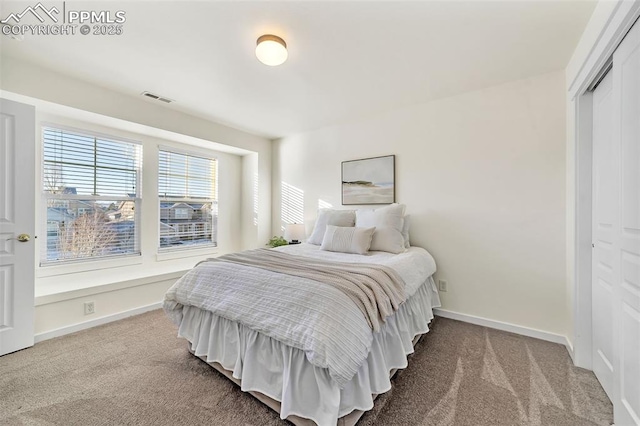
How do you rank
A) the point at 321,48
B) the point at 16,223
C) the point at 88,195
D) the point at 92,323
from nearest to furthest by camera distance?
1. the point at 321,48
2. the point at 16,223
3. the point at 92,323
4. the point at 88,195

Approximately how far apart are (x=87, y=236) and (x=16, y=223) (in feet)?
2.71

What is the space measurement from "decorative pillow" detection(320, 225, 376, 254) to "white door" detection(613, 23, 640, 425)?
5.50ft

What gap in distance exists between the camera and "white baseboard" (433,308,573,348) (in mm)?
2295

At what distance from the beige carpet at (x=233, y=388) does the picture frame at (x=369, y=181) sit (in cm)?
172

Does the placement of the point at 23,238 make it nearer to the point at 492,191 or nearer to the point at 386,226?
the point at 386,226

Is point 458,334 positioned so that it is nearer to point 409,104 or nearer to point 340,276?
point 340,276

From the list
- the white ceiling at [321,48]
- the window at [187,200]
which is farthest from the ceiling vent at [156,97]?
the window at [187,200]

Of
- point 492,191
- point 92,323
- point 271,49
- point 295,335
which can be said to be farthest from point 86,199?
point 492,191

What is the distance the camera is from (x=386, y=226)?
2750 mm

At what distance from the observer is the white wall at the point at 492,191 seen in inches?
92.7

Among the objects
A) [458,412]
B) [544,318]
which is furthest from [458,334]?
[458,412]

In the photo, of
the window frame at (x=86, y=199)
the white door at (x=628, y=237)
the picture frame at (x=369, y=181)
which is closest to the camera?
the white door at (x=628, y=237)

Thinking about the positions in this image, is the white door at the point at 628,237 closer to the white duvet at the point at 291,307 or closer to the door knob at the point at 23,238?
the white duvet at the point at 291,307

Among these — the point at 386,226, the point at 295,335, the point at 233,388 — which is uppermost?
the point at 386,226
